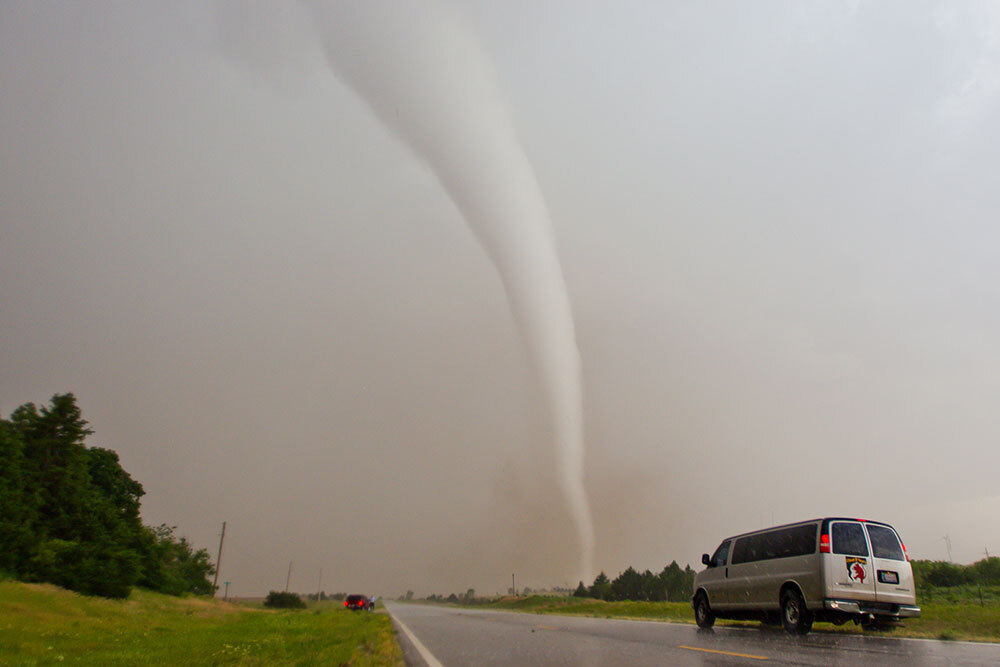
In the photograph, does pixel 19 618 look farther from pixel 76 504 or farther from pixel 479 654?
pixel 76 504

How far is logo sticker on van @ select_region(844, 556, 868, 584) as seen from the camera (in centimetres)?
1330

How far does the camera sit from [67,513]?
53.8 m

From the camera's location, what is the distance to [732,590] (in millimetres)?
16812

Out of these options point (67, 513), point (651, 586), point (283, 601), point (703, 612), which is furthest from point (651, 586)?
point (703, 612)

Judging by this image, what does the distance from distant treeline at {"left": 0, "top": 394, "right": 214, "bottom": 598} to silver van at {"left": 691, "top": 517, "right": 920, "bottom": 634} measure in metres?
42.0

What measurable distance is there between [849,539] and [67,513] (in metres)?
61.7

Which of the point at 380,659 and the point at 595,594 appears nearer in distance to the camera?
the point at 380,659

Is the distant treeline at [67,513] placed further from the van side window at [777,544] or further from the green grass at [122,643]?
the van side window at [777,544]

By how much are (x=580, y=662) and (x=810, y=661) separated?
333cm

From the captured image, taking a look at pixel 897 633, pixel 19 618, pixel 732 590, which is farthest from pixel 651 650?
pixel 19 618

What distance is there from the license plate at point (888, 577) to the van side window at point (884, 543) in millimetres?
335

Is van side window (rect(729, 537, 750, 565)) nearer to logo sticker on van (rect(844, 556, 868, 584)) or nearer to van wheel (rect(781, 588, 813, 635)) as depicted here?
van wheel (rect(781, 588, 813, 635))

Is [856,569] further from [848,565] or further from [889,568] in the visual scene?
[889,568]

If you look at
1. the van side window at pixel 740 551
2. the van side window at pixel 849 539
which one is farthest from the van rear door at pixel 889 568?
the van side window at pixel 740 551
